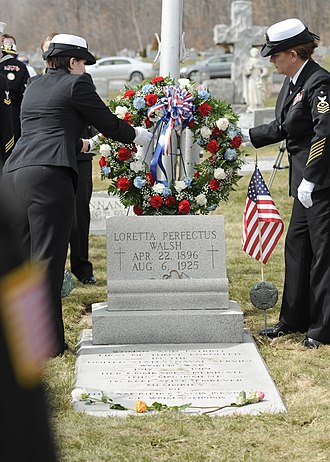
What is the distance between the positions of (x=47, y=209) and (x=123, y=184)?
910mm

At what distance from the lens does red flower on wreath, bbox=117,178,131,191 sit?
6.23m

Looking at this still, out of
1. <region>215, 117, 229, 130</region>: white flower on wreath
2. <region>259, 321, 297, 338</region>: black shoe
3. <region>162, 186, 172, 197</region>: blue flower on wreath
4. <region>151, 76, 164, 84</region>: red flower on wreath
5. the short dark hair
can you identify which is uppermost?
the short dark hair

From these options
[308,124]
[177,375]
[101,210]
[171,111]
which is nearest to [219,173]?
[171,111]


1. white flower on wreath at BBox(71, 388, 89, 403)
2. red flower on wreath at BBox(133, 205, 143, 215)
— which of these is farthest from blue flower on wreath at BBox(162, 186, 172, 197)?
white flower on wreath at BBox(71, 388, 89, 403)

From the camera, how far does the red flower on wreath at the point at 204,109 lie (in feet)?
20.7

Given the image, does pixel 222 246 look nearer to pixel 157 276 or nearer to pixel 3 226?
pixel 157 276

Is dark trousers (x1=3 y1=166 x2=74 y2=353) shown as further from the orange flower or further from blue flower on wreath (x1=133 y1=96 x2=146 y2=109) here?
the orange flower

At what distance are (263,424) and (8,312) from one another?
3.49 metres

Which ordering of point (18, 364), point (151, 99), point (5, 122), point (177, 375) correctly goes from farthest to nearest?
point (5, 122) → point (151, 99) → point (177, 375) → point (18, 364)

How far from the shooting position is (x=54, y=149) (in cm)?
546

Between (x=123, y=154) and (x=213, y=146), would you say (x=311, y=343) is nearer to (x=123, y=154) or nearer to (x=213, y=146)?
(x=213, y=146)

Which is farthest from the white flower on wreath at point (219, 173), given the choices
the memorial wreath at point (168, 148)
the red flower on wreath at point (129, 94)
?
the red flower on wreath at point (129, 94)

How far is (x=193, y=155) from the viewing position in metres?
6.88

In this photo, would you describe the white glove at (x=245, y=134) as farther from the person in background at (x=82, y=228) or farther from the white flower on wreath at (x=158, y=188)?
the person in background at (x=82, y=228)
